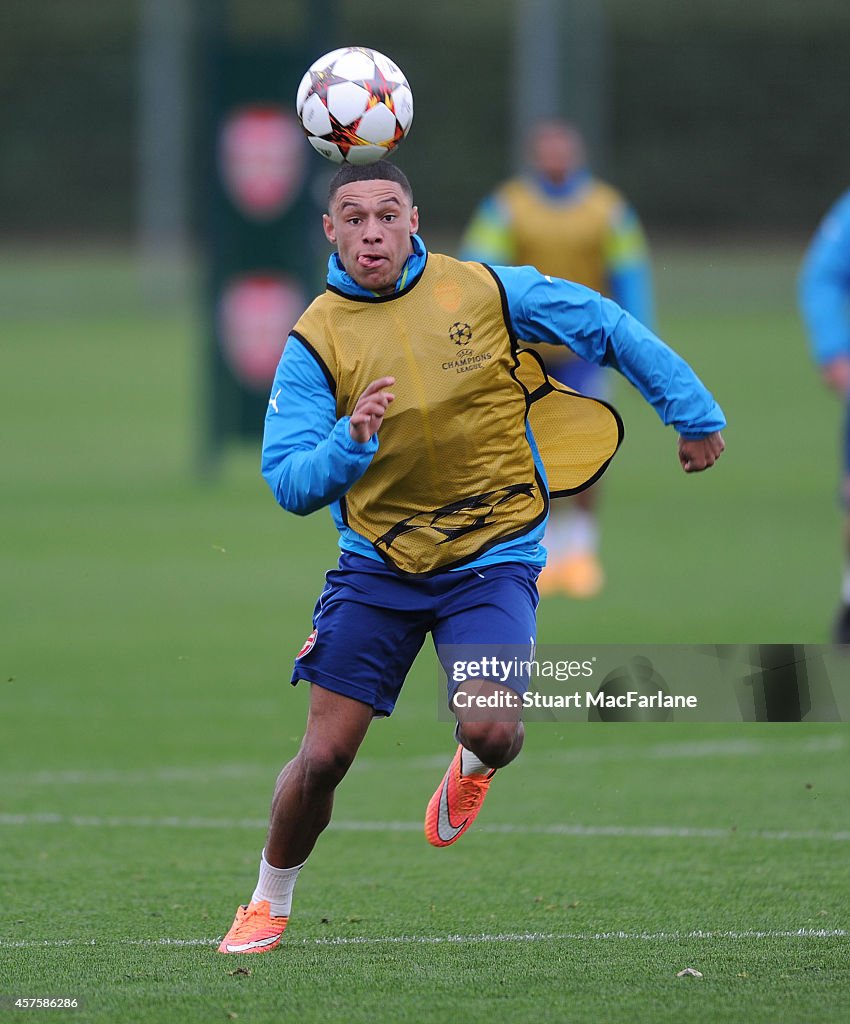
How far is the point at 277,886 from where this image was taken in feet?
18.7

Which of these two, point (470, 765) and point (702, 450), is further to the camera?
point (470, 765)

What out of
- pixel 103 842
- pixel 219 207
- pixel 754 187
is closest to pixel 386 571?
pixel 103 842

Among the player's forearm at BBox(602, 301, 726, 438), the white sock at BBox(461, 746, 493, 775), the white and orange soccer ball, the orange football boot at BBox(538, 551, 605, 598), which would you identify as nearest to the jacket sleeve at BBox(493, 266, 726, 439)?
the player's forearm at BBox(602, 301, 726, 438)

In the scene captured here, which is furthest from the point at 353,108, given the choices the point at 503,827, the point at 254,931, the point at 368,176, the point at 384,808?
the point at 384,808

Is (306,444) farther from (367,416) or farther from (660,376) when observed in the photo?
(660,376)

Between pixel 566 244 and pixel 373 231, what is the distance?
7.74 meters

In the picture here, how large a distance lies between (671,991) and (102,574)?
31.1ft

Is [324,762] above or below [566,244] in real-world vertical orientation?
above

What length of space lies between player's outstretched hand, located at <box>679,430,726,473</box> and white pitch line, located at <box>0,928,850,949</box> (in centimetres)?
139

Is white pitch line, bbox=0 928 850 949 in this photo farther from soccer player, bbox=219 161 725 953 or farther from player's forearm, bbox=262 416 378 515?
player's forearm, bbox=262 416 378 515

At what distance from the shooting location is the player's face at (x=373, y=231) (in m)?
5.55

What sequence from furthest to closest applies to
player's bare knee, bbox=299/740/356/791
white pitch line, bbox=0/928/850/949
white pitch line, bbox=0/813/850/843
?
1. white pitch line, bbox=0/813/850/843
2. white pitch line, bbox=0/928/850/949
3. player's bare knee, bbox=299/740/356/791

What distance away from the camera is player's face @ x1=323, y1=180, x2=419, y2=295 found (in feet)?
18.2

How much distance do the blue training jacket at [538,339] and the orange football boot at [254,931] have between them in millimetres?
1086
